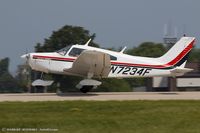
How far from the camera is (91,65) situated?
71.1 feet

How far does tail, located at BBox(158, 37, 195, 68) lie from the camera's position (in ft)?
76.5

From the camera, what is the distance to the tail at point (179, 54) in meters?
23.3

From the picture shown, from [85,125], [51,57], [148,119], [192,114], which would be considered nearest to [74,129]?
[85,125]

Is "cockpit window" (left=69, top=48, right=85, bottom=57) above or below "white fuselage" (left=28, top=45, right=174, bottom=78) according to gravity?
above

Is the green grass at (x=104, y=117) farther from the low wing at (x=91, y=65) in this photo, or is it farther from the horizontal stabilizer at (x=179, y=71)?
the horizontal stabilizer at (x=179, y=71)

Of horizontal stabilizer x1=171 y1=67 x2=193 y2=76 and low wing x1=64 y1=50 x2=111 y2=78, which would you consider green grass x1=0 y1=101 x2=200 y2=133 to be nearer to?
low wing x1=64 y1=50 x2=111 y2=78

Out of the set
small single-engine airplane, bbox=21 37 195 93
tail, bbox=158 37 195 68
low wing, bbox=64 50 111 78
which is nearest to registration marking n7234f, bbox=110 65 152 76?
small single-engine airplane, bbox=21 37 195 93

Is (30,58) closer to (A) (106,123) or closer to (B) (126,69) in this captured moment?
(B) (126,69)

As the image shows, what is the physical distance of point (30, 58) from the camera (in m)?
22.5

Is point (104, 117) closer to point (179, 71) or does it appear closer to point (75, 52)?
point (75, 52)

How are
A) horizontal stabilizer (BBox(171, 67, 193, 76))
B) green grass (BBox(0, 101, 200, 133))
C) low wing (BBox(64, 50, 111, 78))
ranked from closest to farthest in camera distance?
green grass (BBox(0, 101, 200, 133)) < low wing (BBox(64, 50, 111, 78)) < horizontal stabilizer (BBox(171, 67, 193, 76))

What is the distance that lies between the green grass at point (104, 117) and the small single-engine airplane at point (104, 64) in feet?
19.6

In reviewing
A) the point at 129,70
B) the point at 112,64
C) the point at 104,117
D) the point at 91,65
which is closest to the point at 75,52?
the point at 91,65

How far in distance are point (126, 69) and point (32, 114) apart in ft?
32.1
